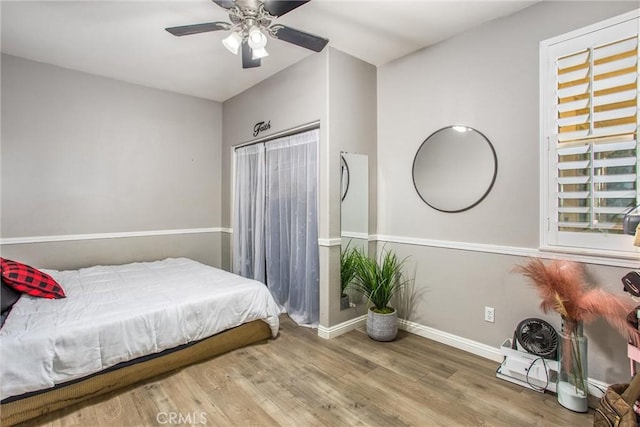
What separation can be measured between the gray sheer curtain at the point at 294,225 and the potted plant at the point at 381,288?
476mm

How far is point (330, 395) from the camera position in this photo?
2.02m

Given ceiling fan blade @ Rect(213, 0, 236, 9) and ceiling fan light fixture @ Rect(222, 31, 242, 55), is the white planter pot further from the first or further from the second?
ceiling fan blade @ Rect(213, 0, 236, 9)

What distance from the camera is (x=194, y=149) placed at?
169 inches

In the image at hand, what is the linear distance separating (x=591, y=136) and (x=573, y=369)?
147 centimetres

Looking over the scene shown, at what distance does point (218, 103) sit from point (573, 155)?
13.6 feet

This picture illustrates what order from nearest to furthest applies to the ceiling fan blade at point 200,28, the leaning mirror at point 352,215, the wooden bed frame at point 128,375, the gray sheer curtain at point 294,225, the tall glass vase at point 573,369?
the wooden bed frame at point 128,375 → the tall glass vase at point 573,369 → the ceiling fan blade at point 200,28 → the leaning mirror at point 352,215 → the gray sheer curtain at point 294,225

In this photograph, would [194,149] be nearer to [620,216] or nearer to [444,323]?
[444,323]

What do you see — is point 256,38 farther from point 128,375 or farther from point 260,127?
point 128,375

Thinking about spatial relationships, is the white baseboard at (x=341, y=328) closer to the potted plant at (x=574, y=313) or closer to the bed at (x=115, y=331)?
Result: the bed at (x=115, y=331)

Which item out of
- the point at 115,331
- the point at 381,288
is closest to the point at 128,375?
the point at 115,331

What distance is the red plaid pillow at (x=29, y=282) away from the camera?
2346mm

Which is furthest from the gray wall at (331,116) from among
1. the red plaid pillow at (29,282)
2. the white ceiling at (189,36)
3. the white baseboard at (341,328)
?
the red plaid pillow at (29,282)

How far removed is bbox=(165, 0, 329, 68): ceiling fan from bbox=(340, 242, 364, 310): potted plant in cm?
185

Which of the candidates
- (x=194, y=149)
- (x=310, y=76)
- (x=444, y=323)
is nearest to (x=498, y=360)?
(x=444, y=323)
